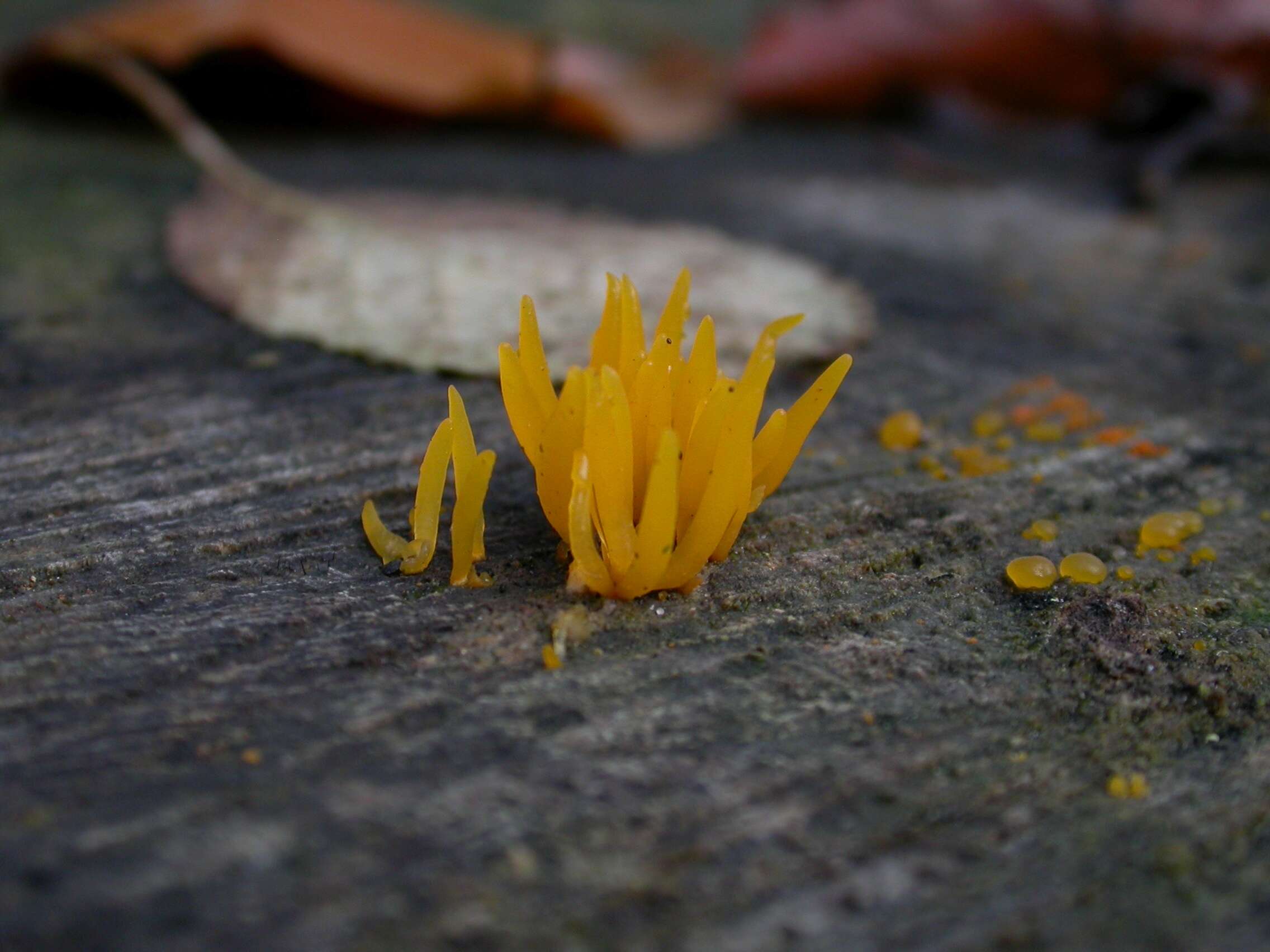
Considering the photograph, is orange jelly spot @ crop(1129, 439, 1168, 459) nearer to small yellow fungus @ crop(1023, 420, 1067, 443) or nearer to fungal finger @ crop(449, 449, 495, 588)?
small yellow fungus @ crop(1023, 420, 1067, 443)

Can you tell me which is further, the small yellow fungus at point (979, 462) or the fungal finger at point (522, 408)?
the small yellow fungus at point (979, 462)

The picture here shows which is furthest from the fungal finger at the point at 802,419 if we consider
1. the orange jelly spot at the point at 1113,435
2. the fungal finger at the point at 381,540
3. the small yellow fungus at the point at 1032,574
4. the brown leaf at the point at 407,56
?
the brown leaf at the point at 407,56

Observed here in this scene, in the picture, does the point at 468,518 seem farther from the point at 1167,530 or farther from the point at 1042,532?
the point at 1167,530

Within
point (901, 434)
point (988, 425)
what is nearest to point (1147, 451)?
point (988, 425)

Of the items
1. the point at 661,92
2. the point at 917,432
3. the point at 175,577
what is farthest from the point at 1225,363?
the point at 661,92

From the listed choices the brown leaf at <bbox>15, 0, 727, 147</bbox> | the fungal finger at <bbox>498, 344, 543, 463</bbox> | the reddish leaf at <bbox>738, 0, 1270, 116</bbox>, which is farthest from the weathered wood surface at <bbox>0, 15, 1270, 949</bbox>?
the reddish leaf at <bbox>738, 0, 1270, 116</bbox>

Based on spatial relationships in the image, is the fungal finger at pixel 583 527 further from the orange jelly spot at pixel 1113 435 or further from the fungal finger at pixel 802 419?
the orange jelly spot at pixel 1113 435
